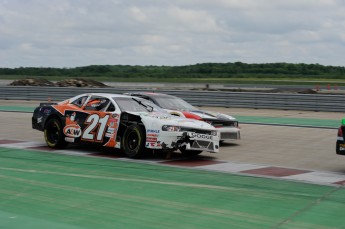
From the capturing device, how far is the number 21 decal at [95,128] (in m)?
12.8

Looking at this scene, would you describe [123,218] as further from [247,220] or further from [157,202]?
[247,220]

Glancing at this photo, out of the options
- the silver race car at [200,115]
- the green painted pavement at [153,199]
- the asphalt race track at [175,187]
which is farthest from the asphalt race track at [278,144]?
the green painted pavement at [153,199]

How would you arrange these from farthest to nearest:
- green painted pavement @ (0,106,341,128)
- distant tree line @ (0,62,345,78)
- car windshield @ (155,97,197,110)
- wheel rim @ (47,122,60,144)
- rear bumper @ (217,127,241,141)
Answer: distant tree line @ (0,62,345,78) → green painted pavement @ (0,106,341,128) → car windshield @ (155,97,197,110) → rear bumper @ (217,127,241,141) → wheel rim @ (47,122,60,144)

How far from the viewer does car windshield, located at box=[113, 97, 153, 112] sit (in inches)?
506

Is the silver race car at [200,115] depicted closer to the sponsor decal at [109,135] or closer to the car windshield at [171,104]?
the car windshield at [171,104]

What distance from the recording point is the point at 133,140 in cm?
1227

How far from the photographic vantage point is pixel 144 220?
22.8 feet

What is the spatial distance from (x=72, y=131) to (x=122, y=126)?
1.48 metres

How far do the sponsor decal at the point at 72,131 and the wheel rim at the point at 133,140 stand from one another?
147cm

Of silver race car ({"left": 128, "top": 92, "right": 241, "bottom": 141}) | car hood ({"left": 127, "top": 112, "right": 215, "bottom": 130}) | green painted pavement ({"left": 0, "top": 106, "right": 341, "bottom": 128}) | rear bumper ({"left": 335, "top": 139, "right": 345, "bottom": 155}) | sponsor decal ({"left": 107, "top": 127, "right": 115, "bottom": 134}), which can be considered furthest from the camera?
green painted pavement ({"left": 0, "top": 106, "right": 341, "bottom": 128})

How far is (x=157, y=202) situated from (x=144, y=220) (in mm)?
968

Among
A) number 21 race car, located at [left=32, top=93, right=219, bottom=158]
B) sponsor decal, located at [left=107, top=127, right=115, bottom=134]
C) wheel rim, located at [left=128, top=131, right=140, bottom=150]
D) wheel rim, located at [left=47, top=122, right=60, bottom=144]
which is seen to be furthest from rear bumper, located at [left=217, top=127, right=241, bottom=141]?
wheel rim, located at [left=47, top=122, right=60, bottom=144]

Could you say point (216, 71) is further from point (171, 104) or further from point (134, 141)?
point (134, 141)

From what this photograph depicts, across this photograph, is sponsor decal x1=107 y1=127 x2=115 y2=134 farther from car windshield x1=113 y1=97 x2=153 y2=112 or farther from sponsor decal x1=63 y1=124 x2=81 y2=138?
sponsor decal x1=63 y1=124 x2=81 y2=138
